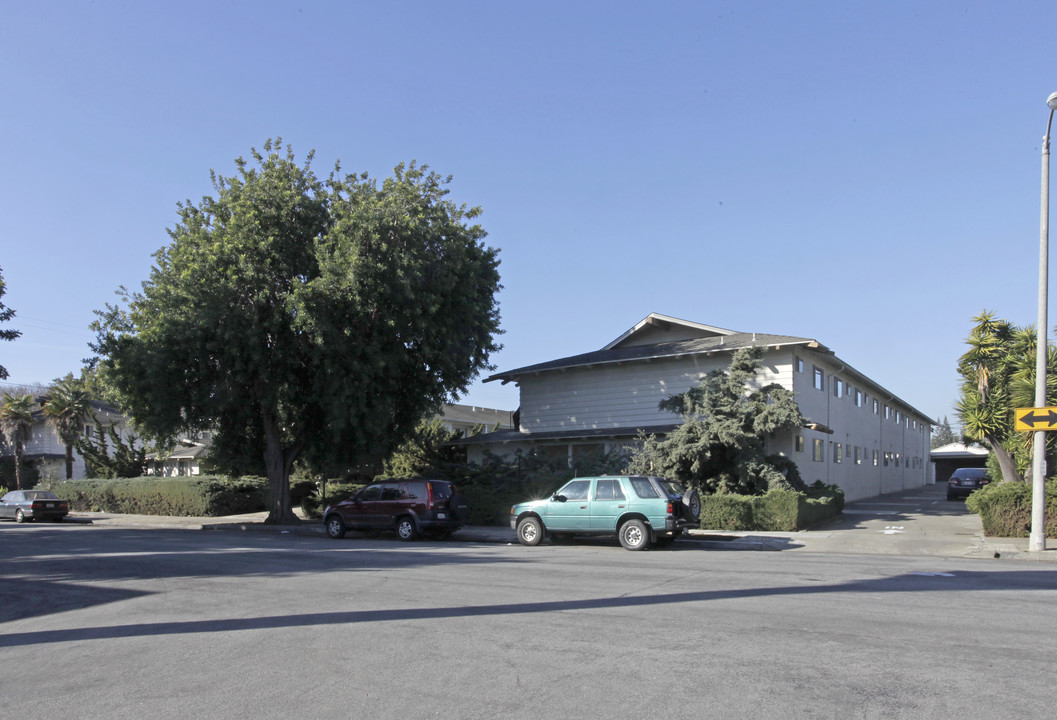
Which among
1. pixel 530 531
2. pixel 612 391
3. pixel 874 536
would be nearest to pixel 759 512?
pixel 874 536

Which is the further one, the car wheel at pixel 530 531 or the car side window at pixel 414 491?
the car side window at pixel 414 491

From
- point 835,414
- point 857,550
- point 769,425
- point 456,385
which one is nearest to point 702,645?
point 857,550

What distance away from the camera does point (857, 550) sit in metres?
16.8

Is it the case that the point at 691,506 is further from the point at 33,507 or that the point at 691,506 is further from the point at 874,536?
the point at 33,507

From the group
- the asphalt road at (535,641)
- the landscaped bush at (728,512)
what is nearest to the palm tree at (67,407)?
the asphalt road at (535,641)

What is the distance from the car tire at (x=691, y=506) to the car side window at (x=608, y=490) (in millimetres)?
1338

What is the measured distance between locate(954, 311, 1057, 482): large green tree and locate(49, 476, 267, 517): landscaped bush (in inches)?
1131

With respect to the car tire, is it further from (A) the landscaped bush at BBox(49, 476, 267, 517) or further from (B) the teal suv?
(A) the landscaped bush at BBox(49, 476, 267, 517)

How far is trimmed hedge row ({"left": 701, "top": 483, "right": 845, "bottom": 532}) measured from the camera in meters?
20.0

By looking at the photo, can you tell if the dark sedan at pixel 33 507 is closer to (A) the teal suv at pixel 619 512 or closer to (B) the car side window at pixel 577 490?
(A) the teal suv at pixel 619 512

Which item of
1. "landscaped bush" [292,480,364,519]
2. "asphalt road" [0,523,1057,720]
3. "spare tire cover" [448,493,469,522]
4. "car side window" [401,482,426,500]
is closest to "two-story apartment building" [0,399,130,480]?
"landscaped bush" [292,480,364,519]

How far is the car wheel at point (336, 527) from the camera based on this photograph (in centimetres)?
2197

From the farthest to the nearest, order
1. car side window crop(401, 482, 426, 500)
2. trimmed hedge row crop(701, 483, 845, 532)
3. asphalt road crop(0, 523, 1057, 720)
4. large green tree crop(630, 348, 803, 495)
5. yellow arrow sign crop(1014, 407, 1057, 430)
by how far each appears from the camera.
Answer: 1. large green tree crop(630, 348, 803, 495)
2. car side window crop(401, 482, 426, 500)
3. trimmed hedge row crop(701, 483, 845, 532)
4. yellow arrow sign crop(1014, 407, 1057, 430)
5. asphalt road crop(0, 523, 1057, 720)

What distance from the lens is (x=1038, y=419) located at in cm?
1495
